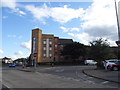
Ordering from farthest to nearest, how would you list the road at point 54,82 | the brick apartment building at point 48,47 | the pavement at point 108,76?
the brick apartment building at point 48,47, the pavement at point 108,76, the road at point 54,82

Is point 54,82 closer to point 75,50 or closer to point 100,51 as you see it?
point 100,51

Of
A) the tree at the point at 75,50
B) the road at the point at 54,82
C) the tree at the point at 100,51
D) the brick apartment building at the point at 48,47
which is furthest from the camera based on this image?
the brick apartment building at the point at 48,47

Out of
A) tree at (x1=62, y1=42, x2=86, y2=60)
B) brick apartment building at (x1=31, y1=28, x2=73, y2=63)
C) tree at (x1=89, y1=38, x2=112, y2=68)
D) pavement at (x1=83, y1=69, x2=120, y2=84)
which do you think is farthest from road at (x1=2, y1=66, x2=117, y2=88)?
brick apartment building at (x1=31, y1=28, x2=73, y2=63)

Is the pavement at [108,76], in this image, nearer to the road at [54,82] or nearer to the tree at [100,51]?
the road at [54,82]

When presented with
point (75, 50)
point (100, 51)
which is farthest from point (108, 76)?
point (75, 50)

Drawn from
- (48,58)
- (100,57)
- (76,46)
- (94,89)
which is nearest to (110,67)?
(100,57)

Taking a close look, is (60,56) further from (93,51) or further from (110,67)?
(110,67)

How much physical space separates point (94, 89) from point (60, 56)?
8982cm

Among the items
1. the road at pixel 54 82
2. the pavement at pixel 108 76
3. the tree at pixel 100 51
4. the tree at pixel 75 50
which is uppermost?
the tree at pixel 75 50

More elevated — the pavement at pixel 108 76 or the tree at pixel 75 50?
the tree at pixel 75 50

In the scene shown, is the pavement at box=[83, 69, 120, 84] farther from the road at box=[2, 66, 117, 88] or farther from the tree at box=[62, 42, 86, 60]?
the tree at box=[62, 42, 86, 60]

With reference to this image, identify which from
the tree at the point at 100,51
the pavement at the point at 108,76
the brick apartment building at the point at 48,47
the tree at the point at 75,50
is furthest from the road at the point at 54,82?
the brick apartment building at the point at 48,47

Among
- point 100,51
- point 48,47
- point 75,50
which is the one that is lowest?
point 100,51

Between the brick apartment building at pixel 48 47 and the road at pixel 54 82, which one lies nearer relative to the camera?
the road at pixel 54 82
